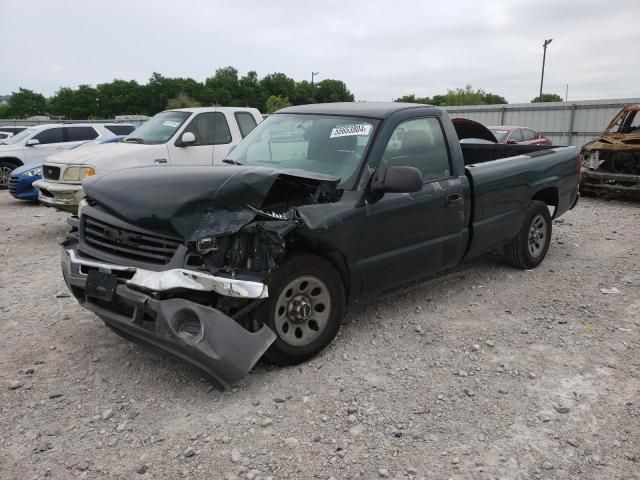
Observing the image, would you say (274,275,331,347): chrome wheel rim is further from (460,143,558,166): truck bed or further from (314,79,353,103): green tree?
(314,79,353,103): green tree

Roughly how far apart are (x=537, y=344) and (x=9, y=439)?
146 inches

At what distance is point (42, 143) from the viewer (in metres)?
14.1

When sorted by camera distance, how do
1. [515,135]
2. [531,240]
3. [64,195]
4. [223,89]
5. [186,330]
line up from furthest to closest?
[223,89] < [515,135] < [64,195] < [531,240] < [186,330]

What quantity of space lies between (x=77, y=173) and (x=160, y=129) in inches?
64.5

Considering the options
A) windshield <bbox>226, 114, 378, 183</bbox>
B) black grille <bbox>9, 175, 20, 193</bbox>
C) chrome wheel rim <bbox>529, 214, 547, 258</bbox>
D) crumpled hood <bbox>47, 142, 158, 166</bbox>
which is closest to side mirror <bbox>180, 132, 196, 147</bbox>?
crumpled hood <bbox>47, 142, 158, 166</bbox>

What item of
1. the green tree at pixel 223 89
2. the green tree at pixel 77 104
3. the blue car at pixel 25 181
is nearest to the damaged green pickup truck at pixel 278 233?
the blue car at pixel 25 181

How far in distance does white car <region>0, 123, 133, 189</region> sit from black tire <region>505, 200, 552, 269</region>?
38.0ft

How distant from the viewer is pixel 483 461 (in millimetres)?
2855

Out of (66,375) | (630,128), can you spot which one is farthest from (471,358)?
(630,128)

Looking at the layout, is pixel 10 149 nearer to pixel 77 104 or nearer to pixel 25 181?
pixel 25 181

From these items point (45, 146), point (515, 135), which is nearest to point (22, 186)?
point (45, 146)

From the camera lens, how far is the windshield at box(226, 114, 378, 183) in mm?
4270

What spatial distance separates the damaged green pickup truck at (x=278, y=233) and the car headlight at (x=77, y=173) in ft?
12.0

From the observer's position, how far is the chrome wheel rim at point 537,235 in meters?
6.15
